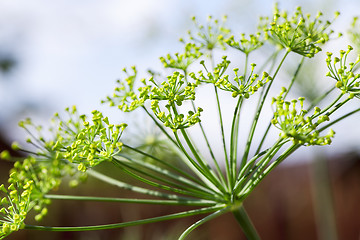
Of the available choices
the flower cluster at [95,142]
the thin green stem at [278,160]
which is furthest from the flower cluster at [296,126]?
the flower cluster at [95,142]

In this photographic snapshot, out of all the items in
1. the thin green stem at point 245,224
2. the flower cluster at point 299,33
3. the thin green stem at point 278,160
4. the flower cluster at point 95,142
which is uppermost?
the flower cluster at point 299,33

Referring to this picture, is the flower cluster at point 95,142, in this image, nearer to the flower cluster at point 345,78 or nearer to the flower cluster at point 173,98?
the flower cluster at point 173,98

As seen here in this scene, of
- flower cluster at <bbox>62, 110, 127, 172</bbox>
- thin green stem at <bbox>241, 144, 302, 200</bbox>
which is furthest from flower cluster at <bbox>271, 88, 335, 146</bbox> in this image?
flower cluster at <bbox>62, 110, 127, 172</bbox>

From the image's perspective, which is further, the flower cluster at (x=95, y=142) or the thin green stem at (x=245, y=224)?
the thin green stem at (x=245, y=224)

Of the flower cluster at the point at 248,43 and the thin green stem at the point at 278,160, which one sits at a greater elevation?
the flower cluster at the point at 248,43

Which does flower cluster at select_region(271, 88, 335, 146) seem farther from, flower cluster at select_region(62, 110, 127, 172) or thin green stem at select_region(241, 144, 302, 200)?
flower cluster at select_region(62, 110, 127, 172)

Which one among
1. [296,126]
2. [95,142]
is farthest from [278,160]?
[95,142]

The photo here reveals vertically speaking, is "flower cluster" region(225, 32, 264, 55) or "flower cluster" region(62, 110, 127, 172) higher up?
"flower cluster" region(225, 32, 264, 55)

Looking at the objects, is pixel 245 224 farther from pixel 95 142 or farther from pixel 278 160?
pixel 95 142
